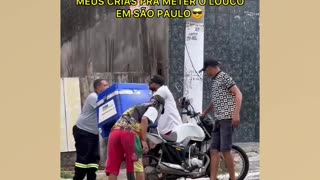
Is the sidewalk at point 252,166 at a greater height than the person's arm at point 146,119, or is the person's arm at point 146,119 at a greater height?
the person's arm at point 146,119

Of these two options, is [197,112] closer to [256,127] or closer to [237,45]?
[256,127]

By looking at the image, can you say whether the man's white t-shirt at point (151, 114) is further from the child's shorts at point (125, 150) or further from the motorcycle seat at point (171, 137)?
the motorcycle seat at point (171, 137)

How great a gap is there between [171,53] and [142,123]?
2213 mm

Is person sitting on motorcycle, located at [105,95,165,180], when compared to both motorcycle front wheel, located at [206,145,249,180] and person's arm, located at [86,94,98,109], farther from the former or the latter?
motorcycle front wheel, located at [206,145,249,180]

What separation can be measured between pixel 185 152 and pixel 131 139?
2.98 feet

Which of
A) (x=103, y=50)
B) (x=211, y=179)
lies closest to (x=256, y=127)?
(x=211, y=179)

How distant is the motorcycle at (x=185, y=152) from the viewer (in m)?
5.65

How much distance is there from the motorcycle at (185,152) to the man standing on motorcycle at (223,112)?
229 millimetres

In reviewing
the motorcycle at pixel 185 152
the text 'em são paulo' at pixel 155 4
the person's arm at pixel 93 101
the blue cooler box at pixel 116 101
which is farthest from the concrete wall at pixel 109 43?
the motorcycle at pixel 185 152

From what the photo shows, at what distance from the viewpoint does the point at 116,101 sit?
5.59 metres

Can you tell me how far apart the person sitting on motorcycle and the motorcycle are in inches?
15.4

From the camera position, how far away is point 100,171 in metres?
6.83

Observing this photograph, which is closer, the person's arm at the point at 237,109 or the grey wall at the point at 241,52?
the person's arm at the point at 237,109

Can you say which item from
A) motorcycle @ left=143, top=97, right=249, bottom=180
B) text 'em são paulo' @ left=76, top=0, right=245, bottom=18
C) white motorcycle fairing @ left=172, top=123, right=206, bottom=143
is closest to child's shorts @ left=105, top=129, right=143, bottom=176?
motorcycle @ left=143, top=97, right=249, bottom=180
